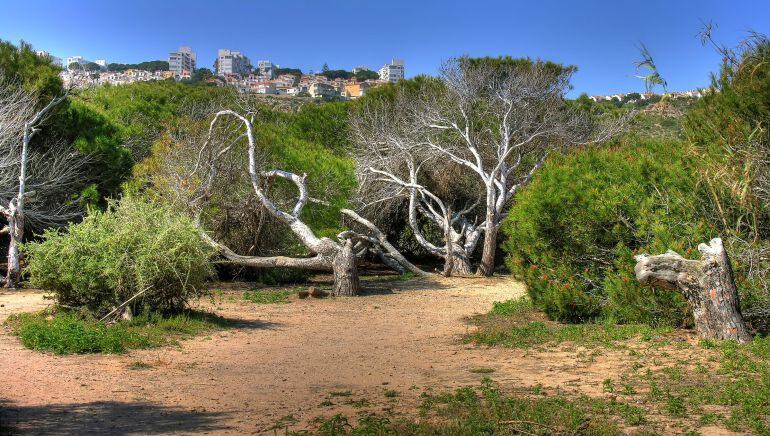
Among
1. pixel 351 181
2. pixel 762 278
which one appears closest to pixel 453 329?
Result: pixel 762 278

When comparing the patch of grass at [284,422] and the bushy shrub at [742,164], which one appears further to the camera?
the bushy shrub at [742,164]

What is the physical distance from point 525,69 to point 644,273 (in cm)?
1931

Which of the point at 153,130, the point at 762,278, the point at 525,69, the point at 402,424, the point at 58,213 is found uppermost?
the point at 525,69

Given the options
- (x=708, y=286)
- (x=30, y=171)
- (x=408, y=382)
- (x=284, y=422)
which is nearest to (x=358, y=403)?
(x=284, y=422)

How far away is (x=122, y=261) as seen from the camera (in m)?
11.7

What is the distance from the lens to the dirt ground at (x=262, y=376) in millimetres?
6867

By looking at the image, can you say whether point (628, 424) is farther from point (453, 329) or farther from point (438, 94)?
point (438, 94)

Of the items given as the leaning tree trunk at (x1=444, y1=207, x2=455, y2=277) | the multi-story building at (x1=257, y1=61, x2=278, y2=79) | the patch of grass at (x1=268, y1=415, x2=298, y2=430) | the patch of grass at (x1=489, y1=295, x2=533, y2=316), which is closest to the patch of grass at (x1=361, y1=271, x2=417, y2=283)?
the leaning tree trunk at (x1=444, y1=207, x2=455, y2=277)

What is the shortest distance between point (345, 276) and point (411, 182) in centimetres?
632

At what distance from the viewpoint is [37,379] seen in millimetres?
8141

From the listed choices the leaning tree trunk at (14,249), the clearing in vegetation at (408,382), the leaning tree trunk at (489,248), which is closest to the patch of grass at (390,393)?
the clearing in vegetation at (408,382)

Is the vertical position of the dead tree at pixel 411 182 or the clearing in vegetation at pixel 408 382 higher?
the dead tree at pixel 411 182

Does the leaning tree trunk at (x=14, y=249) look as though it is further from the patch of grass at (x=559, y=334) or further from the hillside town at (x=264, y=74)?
the hillside town at (x=264, y=74)

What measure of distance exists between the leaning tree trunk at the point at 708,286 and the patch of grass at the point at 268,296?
8738 mm
